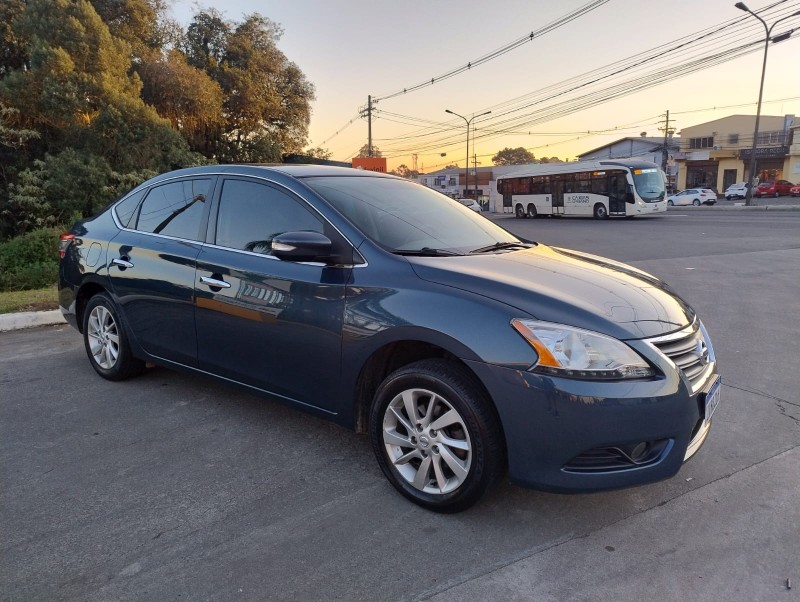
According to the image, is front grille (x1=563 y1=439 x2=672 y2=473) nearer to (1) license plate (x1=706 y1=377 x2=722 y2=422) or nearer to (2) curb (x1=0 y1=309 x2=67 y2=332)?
(1) license plate (x1=706 y1=377 x2=722 y2=422)

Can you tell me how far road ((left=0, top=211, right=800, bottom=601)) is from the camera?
231 cm

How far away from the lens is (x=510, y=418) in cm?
250

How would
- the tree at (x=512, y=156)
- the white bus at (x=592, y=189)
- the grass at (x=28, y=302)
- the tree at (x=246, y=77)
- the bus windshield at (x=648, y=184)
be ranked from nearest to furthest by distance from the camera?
the grass at (x=28, y=302) < the tree at (x=246, y=77) < the bus windshield at (x=648, y=184) < the white bus at (x=592, y=189) < the tree at (x=512, y=156)

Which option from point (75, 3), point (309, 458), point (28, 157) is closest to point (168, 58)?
point (75, 3)

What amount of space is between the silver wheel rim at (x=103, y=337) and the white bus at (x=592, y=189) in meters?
27.7

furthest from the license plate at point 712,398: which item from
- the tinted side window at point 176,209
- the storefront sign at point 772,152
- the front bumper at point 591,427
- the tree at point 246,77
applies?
the storefront sign at point 772,152

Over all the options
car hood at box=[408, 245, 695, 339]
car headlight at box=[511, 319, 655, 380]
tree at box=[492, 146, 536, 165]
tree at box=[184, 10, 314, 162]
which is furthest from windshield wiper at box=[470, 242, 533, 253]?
tree at box=[492, 146, 536, 165]

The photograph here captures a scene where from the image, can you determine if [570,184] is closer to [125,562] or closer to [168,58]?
[168,58]

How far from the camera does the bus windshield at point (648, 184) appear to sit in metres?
28.2

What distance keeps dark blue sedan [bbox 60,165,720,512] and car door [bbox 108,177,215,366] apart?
2 centimetres

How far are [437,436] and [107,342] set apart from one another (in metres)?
3.13

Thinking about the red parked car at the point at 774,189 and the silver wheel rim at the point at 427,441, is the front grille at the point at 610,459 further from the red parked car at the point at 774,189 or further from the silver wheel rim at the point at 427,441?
the red parked car at the point at 774,189

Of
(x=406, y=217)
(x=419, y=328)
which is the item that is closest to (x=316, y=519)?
(x=419, y=328)

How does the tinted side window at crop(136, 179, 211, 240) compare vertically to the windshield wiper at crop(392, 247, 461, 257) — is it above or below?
above
